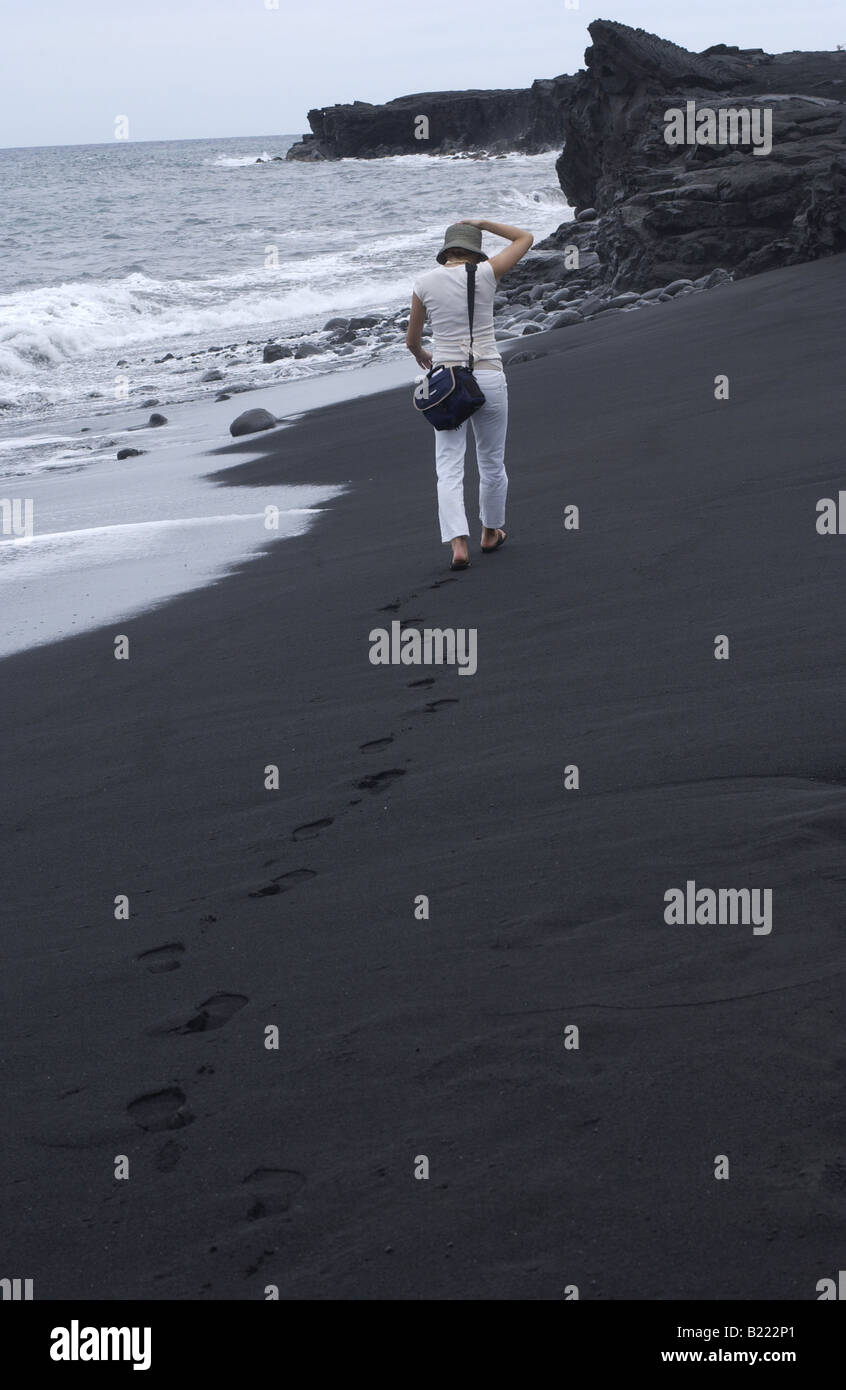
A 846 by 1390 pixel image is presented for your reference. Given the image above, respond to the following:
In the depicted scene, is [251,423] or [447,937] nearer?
[447,937]

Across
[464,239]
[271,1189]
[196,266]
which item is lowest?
[271,1189]

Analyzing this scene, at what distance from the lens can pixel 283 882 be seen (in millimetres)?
3875

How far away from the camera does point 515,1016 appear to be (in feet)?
9.77

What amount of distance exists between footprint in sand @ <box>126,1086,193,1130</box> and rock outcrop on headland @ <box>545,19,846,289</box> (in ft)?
50.3

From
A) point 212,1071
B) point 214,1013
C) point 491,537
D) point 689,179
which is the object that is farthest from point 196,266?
point 212,1071

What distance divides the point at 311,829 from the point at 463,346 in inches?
130

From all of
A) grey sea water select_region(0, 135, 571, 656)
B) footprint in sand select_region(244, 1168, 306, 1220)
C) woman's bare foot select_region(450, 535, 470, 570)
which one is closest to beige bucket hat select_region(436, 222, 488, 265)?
woman's bare foot select_region(450, 535, 470, 570)

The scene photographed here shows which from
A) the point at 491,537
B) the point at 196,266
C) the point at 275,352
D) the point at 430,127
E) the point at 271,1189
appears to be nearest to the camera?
the point at 271,1189

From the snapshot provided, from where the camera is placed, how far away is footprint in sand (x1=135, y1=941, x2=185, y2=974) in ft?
11.4

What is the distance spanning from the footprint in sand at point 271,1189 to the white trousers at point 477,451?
4666 millimetres

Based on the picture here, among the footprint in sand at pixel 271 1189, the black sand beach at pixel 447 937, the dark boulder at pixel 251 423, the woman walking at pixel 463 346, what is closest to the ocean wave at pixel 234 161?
the dark boulder at pixel 251 423

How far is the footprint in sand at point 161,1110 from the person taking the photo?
2.81m

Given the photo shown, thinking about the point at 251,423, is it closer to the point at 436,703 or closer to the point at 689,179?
the point at 436,703
